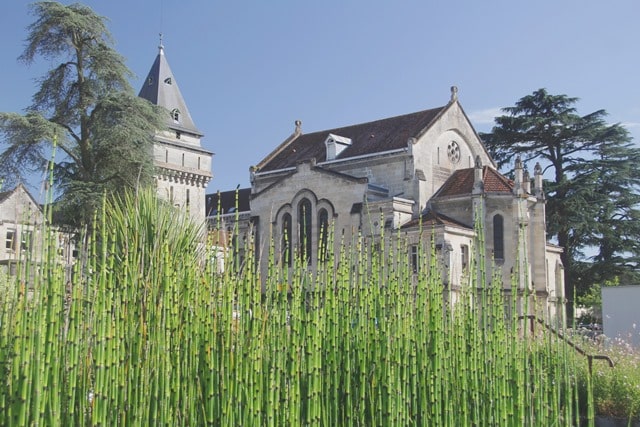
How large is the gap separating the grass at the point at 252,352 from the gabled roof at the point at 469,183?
92.4ft

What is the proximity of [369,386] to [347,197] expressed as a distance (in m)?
29.7

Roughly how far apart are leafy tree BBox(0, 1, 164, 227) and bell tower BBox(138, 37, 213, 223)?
2332 centimetres

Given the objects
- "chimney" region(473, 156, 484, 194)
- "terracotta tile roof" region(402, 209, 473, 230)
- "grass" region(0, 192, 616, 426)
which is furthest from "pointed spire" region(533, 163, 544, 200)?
"grass" region(0, 192, 616, 426)

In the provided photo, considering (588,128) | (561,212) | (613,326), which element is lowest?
(613,326)

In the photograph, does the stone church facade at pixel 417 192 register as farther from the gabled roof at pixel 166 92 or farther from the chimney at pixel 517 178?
the gabled roof at pixel 166 92

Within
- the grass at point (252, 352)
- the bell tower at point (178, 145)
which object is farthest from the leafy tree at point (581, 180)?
the grass at point (252, 352)

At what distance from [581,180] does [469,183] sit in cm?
746

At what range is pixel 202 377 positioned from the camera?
15.1 ft

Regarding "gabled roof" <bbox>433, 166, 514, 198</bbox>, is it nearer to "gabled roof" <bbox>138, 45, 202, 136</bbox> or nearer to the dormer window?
the dormer window

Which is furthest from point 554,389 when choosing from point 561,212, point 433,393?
point 561,212

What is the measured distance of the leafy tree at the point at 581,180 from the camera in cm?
3709

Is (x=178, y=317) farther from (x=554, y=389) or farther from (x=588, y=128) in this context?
(x=588, y=128)

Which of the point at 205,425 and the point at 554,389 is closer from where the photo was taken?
the point at 205,425

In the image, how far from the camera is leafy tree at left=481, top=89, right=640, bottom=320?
37.1m
